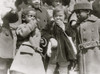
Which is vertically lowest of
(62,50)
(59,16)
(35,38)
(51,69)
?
(51,69)

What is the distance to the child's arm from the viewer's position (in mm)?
2957

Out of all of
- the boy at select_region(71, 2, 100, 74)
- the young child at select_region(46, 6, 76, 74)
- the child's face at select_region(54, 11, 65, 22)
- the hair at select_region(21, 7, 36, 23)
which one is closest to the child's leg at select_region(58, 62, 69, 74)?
the young child at select_region(46, 6, 76, 74)

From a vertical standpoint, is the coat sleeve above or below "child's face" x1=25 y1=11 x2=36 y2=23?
below

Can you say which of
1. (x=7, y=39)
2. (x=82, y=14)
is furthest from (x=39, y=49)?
(x=82, y=14)

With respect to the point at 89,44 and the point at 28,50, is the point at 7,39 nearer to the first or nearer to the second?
the point at 28,50

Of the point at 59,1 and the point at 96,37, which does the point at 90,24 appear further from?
the point at 59,1

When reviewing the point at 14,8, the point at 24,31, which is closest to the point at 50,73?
the point at 24,31

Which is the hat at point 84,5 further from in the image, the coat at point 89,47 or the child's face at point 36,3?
the child's face at point 36,3

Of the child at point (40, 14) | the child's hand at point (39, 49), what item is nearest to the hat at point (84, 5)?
the child at point (40, 14)

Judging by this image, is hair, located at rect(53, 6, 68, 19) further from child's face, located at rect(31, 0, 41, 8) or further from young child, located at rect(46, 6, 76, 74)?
child's face, located at rect(31, 0, 41, 8)

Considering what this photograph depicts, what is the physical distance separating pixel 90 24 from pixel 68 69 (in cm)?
38

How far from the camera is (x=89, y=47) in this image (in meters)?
2.99

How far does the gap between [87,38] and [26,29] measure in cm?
47

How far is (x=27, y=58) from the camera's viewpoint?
9.71 ft
